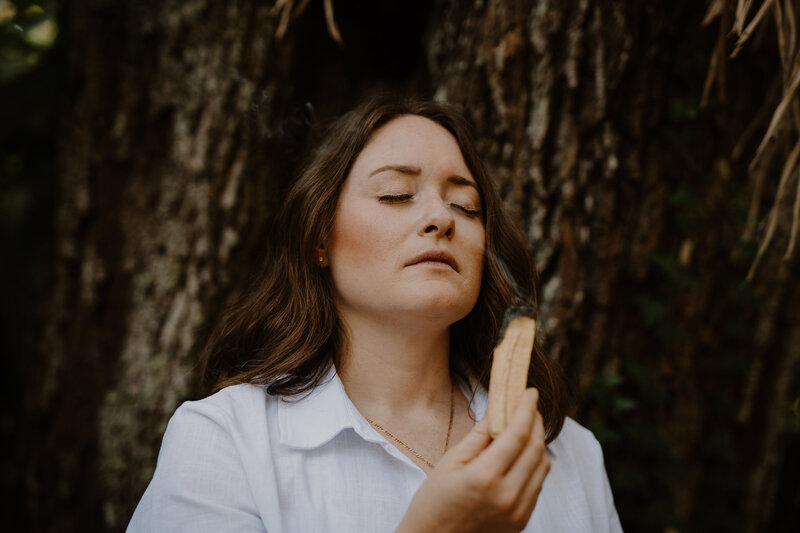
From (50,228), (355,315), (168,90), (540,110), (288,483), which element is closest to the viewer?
(288,483)

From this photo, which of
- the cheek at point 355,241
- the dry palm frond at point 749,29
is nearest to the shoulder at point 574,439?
→ the cheek at point 355,241

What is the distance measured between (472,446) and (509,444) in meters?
0.08

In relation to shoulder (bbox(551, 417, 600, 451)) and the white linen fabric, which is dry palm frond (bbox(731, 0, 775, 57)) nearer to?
shoulder (bbox(551, 417, 600, 451))

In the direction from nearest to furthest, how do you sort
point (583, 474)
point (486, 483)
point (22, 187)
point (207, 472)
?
point (486, 483), point (207, 472), point (583, 474), point (22, 187)

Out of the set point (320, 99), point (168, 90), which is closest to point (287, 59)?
point (320, 99)

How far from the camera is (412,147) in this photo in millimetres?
1615

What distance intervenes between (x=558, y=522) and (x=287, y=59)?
76.2 inches

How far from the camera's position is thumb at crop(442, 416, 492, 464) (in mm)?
1096

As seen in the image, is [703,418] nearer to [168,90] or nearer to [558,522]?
[558,522]

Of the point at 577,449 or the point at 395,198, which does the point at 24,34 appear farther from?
the point at 577,449

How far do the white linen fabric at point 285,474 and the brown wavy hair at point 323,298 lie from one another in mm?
113

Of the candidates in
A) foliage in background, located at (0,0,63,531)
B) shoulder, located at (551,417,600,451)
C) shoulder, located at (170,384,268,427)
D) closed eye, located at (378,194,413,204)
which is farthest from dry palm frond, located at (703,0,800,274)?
foliage in background, located at (0,0,63,531)

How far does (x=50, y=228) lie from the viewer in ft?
8.31

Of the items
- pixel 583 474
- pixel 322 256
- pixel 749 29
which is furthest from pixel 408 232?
pixel 749 29
